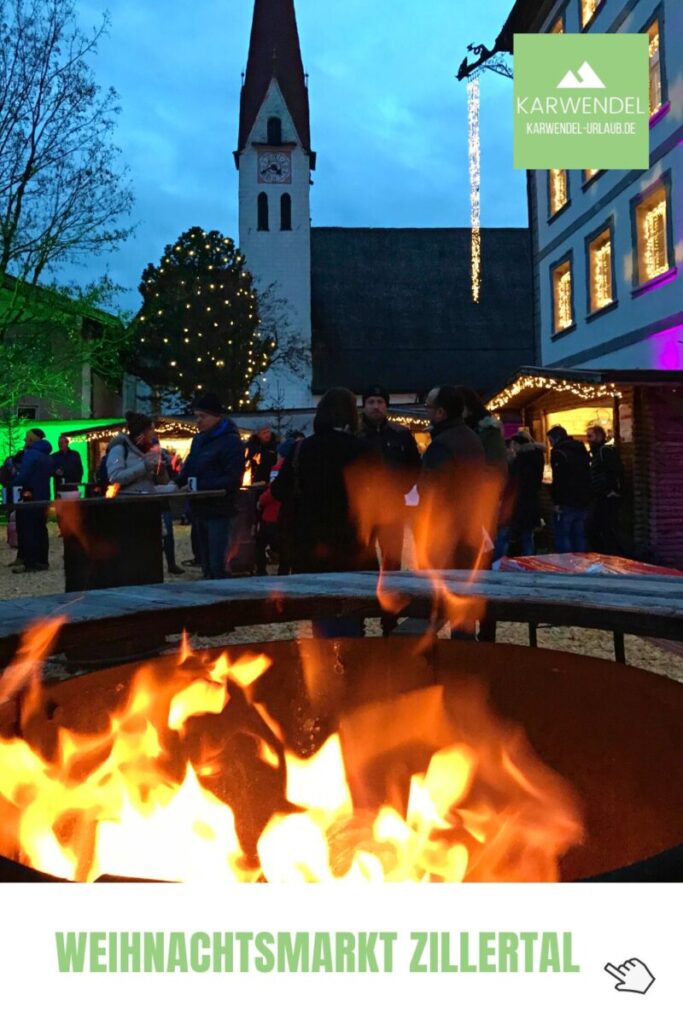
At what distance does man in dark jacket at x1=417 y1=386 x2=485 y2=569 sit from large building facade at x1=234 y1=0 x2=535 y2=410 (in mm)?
35042

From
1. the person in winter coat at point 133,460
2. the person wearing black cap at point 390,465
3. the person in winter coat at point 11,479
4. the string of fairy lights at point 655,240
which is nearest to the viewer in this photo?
the person wearing black cap at point 390,465

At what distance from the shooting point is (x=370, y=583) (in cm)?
250

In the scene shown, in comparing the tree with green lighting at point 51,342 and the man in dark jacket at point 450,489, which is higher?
the tree with green lighting at point 51,342

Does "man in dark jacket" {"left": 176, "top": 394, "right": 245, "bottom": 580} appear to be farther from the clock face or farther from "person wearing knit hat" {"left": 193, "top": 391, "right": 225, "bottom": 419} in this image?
the clock face

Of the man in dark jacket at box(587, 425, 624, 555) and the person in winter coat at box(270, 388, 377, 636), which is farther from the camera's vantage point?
the man in dark jacket at box(587, 425, 624, 555)

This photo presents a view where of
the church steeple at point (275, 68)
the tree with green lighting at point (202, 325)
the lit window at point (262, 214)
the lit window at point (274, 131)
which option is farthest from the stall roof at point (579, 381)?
the church steeple at point (275, 68)

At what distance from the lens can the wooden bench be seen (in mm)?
2000

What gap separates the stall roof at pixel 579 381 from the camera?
12336mm

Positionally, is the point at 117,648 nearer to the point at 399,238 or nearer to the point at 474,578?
the point at 474,578

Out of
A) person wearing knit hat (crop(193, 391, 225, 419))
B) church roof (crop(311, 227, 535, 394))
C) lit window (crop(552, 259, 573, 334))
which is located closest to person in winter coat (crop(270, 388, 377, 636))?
person wearing knit hat (crop(193, 391, 225, 419))

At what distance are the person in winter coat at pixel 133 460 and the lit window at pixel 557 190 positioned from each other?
628 inches

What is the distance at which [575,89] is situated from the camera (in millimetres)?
10484

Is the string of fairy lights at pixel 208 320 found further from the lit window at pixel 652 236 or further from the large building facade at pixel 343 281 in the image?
the lit window at pixel 652 236

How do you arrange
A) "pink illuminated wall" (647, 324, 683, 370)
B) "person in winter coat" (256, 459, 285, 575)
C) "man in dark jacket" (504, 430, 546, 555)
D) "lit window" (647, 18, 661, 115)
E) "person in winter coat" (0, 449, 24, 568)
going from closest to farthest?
1. "person in winter coat" (256, 459, 285, 575)
2. "man in dark jacket" (504, 430, 546, 555)
3. "pink illuminated wall" (647, 324, 683, 370)
4. "person in winter coat" (0, 449, 24, 568)
5. "lit window" (647, 18, 661, 115)
